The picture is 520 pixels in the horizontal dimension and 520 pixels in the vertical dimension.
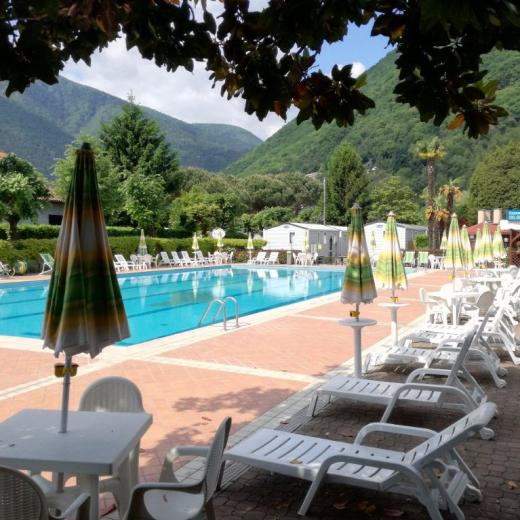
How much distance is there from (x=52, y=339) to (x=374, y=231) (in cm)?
3641

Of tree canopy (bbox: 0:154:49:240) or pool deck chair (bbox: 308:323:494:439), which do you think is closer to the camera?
pool deck chair (bbox: 308:323:494:439)

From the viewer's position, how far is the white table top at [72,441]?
275 cm

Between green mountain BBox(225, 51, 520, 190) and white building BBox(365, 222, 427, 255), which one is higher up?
green mountain BBox(225, 51, 520, 190)

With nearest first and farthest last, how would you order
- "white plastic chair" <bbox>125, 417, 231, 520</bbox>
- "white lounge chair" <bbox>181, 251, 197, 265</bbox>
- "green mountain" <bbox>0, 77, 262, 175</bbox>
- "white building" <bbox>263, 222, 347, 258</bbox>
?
"white plastic chair" <bbox>125, 417, 231, 520</bbox> < "white lounge chair" <bbox>181, 251, 197, 265</bbox> < "white building" <bbox>263, 222, 347, 258</bbox> < "green mountain" <bbox>0, 77, 262, 175</bbox>

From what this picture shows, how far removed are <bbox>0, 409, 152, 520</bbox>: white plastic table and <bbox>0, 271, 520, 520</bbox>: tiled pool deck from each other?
0.90 m

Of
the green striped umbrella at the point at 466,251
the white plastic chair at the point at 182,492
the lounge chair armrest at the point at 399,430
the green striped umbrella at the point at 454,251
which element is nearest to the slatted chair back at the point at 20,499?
the white plastic chair at the point at 182,492

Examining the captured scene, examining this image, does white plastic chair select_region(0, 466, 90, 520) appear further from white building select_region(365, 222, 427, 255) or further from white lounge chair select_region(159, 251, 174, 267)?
white building select_region(365, 222, 427, 255)

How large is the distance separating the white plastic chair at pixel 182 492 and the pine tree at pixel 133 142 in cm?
4375

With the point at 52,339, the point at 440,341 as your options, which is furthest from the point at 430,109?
the point at 440,341

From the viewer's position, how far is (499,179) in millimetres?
57656

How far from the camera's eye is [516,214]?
29.9 meters

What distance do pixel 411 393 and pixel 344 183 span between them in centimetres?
5668

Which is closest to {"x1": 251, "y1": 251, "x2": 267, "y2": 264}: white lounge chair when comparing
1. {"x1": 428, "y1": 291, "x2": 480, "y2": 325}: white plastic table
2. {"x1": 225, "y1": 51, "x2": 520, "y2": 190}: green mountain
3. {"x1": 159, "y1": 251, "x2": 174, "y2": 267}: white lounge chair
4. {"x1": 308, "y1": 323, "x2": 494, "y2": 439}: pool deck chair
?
{"x1": 159, "y1": 251, "x2": 174, "y2": 267}: white lounge chair

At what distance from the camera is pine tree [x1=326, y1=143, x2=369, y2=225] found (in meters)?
60.3
